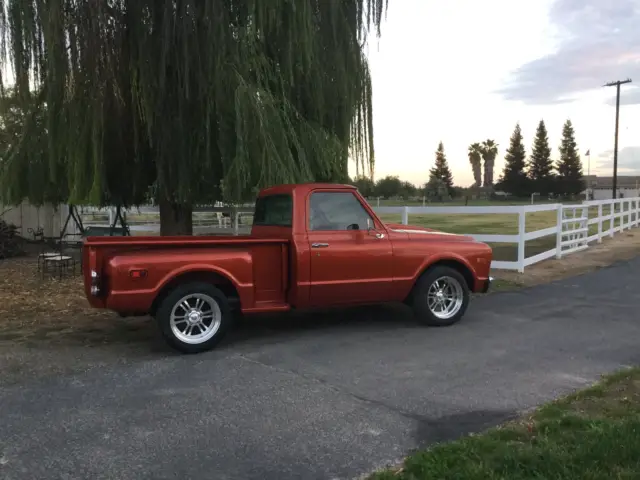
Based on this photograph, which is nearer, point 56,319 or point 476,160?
point 56,319

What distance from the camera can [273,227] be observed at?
7227mm

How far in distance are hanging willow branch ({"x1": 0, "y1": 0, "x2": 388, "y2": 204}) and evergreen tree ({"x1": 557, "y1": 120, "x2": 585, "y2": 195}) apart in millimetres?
97869

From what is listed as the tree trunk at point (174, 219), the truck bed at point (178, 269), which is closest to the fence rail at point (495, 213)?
the tree trunk at point (174, 219)

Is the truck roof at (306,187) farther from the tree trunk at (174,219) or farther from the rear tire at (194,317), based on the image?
the tree trunk at (174,219)

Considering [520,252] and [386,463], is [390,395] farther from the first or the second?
A: [520,252]

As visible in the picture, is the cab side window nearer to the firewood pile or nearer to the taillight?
the taillight

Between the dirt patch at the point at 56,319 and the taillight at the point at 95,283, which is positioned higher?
the taillight at the point at 95,283

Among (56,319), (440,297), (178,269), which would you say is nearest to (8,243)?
(56,319)

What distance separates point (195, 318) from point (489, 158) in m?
129

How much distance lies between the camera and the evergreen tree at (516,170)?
330 ft

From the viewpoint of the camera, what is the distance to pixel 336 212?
701 cm

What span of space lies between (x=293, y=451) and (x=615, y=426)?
7.04ft

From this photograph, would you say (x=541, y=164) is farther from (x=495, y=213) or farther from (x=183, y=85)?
(x=183, y=85)

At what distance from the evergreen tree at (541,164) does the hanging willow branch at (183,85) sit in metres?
97.4
